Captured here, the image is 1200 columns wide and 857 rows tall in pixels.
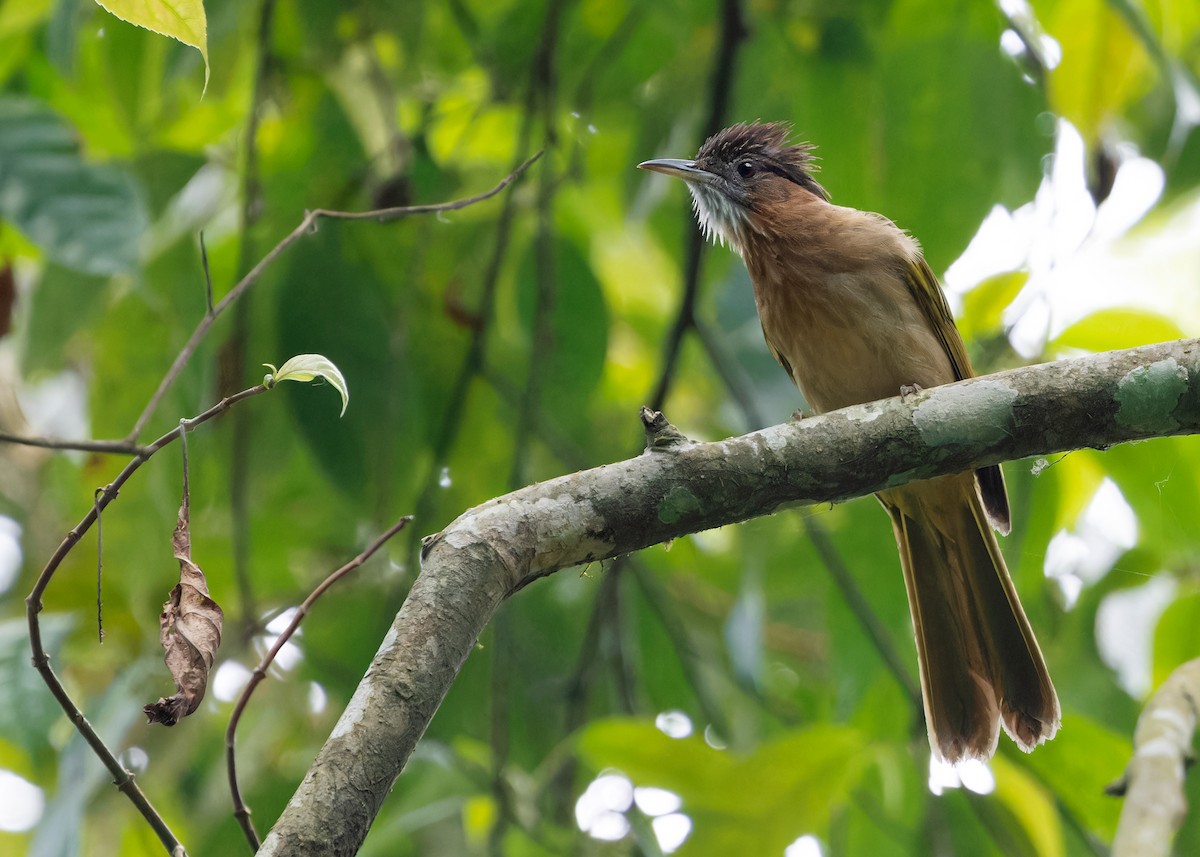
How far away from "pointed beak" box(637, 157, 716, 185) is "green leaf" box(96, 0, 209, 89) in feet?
7.02

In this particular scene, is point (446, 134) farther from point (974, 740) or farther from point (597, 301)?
point (974, 740)

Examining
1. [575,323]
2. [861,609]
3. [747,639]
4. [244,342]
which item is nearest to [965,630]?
[861,609]

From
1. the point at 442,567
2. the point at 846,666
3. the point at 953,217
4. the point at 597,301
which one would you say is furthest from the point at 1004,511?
the point at 442,567

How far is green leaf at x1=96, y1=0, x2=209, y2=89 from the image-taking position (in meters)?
1.45

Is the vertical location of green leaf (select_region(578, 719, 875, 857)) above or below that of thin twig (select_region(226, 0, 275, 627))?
below

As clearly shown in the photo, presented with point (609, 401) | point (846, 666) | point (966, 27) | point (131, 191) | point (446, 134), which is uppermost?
point (446, 134)

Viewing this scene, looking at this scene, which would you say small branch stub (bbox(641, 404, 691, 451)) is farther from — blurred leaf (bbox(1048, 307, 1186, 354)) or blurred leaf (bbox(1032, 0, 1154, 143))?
blurred leaf (bbox(1032, 0, 1154, 143))

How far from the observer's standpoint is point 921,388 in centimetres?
329

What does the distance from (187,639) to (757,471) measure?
987mm

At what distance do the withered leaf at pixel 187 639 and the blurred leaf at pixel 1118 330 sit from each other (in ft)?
6.95

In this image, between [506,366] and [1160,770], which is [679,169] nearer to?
[506,366]

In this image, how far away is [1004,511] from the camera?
127 inches

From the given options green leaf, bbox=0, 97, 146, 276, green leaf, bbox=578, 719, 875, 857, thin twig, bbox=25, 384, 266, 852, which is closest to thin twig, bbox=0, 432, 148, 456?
thin twig, bbox=25, 384, 266, 852

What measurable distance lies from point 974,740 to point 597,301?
5.33 ft
